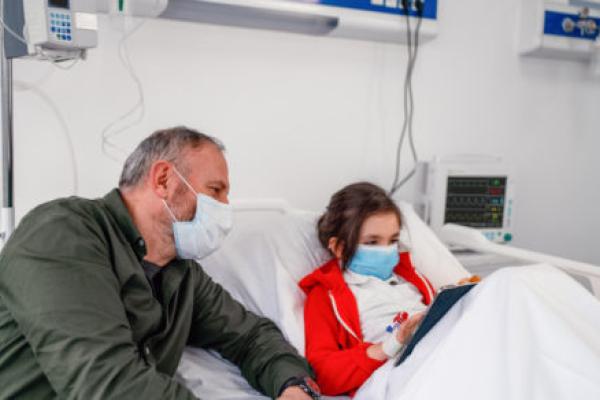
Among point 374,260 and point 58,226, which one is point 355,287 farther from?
point 58,226

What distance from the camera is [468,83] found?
268cm

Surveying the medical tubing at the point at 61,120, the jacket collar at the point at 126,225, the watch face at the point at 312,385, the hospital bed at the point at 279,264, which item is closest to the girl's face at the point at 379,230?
the hospital bed at the point at 279,264

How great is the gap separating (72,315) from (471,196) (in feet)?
6.21

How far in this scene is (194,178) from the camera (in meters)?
1.39

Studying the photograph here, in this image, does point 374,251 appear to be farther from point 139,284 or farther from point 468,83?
point 468,83

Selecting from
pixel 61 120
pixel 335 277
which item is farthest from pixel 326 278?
pixel 61 120

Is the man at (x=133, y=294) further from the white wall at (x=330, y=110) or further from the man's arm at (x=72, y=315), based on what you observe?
the white wall at (x=330, y=110)

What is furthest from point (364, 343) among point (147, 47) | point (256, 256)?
point (147, 47)

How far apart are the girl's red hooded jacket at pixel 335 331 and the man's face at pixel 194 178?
525 millimetres

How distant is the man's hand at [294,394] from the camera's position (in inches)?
54.0

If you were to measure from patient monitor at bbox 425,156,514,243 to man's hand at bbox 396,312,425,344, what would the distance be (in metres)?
1.10

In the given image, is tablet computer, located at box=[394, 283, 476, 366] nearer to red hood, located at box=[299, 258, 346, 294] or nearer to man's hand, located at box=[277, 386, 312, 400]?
man's hand, located at box=[277, 386, 312, 400]

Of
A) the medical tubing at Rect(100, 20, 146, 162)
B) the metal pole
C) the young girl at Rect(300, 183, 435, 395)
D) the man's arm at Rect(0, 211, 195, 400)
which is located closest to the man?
the man's arm at Rect(0, 211, 195, 400)

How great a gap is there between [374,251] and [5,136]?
3.78 ft
